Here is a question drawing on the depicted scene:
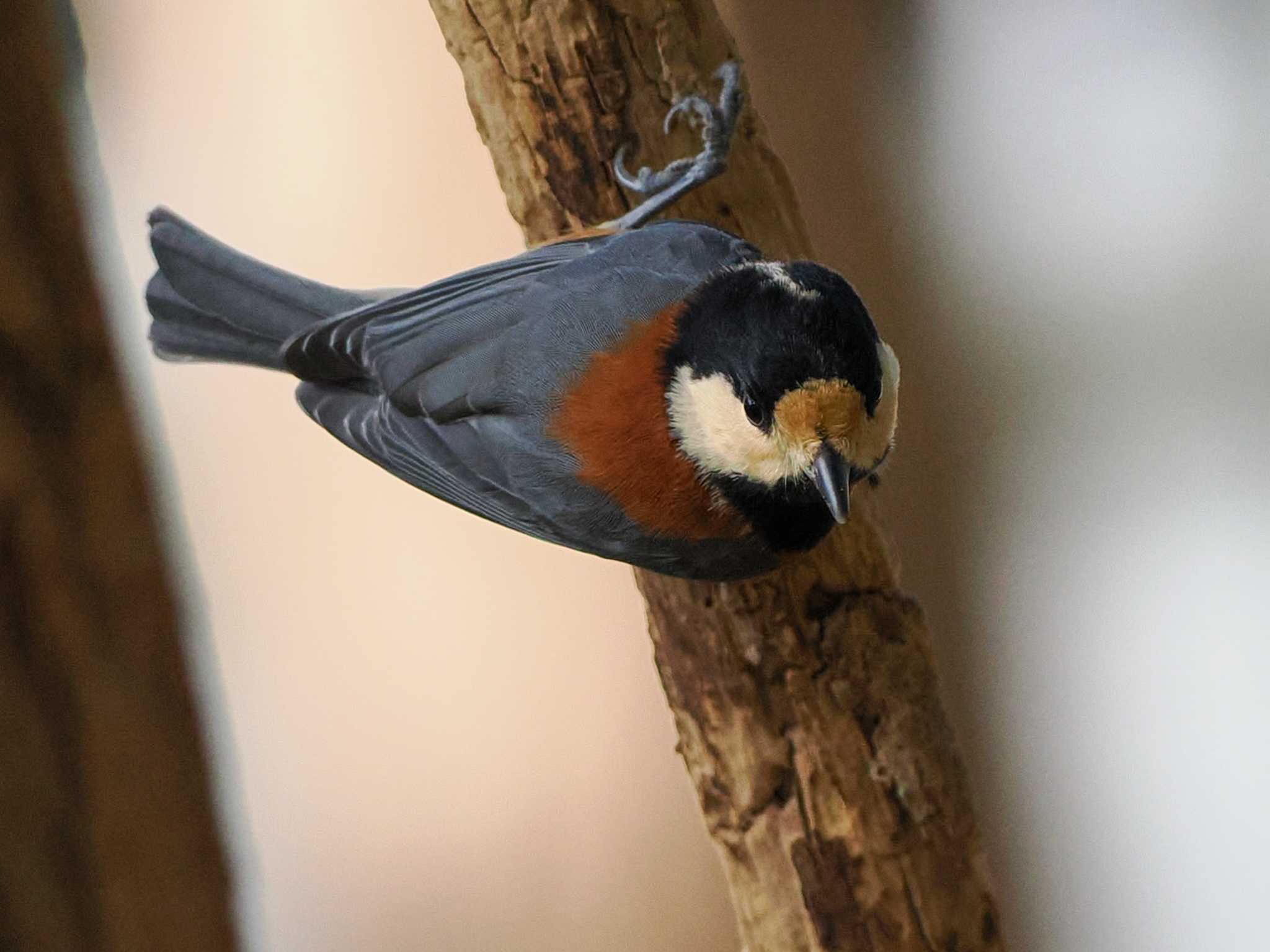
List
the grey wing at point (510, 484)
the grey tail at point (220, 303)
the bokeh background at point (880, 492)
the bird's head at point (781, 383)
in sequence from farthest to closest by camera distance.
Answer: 1. the bokeh background at point (880, 492)
2. the grey tail at point (220, 303)
3. the grey wing at point (510, 484)
4. the bird's head at point (781, 383)

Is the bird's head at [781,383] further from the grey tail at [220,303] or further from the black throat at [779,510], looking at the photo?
the grey tail at [220,303]

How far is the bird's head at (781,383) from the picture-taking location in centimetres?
70

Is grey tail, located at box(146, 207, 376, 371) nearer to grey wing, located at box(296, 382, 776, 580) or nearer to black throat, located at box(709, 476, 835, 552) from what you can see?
grey wing, located at box(296, 382, 776, 580)

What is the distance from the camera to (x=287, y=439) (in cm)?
135

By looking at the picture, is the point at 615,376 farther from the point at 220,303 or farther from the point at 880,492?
the point at 880,492

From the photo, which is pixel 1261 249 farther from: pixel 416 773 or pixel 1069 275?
pixel 416 773

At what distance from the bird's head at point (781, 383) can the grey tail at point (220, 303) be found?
0.37m

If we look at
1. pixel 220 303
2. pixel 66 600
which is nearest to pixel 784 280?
pixel 220 303

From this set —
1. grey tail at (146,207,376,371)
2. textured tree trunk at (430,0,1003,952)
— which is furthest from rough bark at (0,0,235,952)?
textured tree trunk at (430,0,1003,952)

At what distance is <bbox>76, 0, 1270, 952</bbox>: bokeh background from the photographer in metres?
1.12

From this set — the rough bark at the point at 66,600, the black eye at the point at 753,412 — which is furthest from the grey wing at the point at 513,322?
the rough bark at the point at 66,600

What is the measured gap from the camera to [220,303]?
96 centimetres

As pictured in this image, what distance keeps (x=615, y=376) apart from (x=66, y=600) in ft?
2.18

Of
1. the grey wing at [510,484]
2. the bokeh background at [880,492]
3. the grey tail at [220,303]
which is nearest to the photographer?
the grey wing at [510,484]
